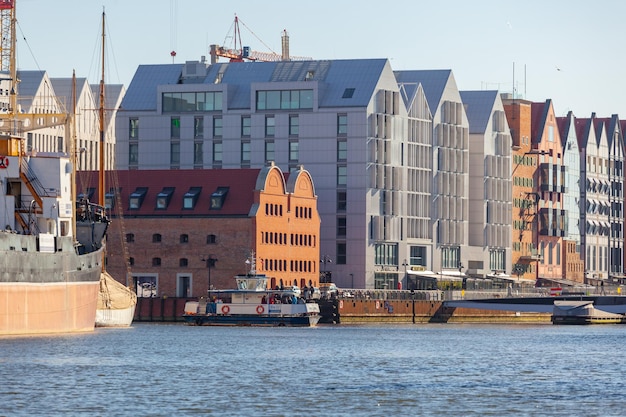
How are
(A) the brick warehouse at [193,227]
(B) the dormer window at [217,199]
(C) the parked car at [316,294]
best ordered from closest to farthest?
1. (C) the parked car at [316,294]
2. (A) the brick warehouse at [193,227]
3. (B) the dormer window at [217,199]

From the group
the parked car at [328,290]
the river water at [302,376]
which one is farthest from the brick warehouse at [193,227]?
the river water at [302,376]

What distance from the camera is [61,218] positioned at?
12675cm

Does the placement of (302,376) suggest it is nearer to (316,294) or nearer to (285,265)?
(316,294)

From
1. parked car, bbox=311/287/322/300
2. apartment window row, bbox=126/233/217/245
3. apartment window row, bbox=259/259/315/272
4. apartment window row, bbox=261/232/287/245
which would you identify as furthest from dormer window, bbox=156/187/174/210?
parked car, bbox=311/287/322/300

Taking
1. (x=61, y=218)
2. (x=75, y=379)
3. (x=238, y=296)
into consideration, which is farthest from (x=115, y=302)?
(x=75, y=379)

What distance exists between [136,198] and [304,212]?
64.1ft

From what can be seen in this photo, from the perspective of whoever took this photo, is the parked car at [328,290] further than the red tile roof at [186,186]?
No

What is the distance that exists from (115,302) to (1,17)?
27344mm

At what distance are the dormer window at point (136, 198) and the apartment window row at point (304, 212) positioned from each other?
16979mm

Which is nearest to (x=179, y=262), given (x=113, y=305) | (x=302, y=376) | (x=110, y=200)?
(x=110, y=200)

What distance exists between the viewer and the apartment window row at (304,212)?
641 ft

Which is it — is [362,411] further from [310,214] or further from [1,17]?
[310,214]

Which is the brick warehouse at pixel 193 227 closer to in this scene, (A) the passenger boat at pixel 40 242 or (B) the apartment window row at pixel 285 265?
(B) the apartment window row at pixel 285 265

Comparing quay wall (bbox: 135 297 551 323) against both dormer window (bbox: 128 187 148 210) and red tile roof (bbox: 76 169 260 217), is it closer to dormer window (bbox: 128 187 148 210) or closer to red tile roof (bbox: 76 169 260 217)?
red tile roof (bbox: 76 169 260 217)
